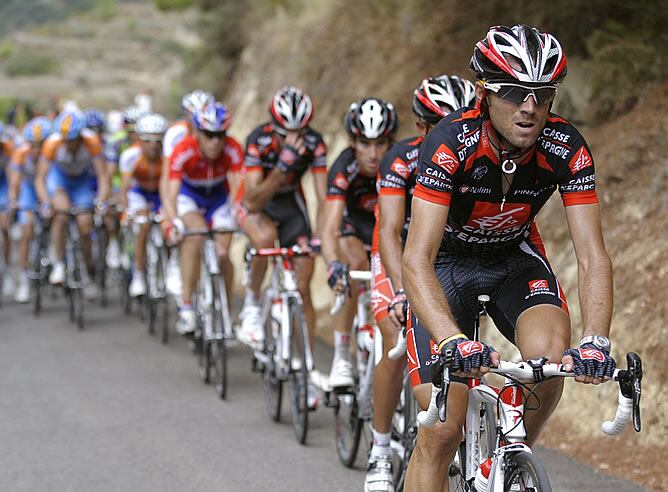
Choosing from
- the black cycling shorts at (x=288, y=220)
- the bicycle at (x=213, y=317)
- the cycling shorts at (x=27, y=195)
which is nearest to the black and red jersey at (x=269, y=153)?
the black cycling shorts at (x=288, y=220)

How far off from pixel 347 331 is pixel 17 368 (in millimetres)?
4380

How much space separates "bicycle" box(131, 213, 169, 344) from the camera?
12.6 meters

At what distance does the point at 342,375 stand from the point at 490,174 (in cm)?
329

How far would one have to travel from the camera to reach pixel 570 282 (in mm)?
9141

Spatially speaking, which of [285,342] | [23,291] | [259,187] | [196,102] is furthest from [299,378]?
[23,291]

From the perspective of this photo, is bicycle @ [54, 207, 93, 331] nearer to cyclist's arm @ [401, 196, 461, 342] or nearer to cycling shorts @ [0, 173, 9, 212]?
cycling shorts @ [0, 173, 9, 212]

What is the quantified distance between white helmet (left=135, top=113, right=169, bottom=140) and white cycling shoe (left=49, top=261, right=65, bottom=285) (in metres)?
2.14

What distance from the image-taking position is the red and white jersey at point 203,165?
34.9 feet

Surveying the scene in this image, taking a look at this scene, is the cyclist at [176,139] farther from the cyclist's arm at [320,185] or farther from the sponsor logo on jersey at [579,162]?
the sponsor logo on jersey at [579,162]

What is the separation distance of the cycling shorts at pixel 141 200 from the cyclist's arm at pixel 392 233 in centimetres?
788

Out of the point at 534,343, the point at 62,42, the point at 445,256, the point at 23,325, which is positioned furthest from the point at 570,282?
the point at 62,42

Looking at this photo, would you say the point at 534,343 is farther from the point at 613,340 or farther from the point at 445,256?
the point at 613,340

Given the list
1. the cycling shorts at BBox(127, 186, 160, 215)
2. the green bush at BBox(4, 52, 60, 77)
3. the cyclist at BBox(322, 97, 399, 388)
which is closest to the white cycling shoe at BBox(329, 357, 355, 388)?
the cyclist at BBox(322, 97, 399, 388)

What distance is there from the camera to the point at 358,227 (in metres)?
8.30
